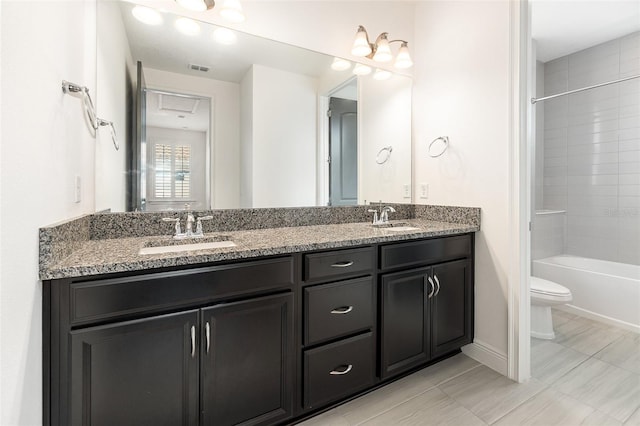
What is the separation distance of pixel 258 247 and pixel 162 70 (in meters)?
1.17

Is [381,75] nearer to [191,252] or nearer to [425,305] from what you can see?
[425,305]

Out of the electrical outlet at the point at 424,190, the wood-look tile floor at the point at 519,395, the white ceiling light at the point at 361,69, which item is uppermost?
the white ceiling light at the point at 361,69

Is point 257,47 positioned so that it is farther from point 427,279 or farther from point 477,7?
point 427,279

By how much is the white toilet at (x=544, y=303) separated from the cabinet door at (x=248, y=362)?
200cm

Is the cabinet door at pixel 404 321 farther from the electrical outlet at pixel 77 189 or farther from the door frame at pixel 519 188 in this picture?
the electrical outlet at pixel 77 189

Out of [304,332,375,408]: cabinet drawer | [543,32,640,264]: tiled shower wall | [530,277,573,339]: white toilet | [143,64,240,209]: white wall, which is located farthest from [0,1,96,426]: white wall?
[543,32,640,264]: tiled shower wall

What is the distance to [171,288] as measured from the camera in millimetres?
1090

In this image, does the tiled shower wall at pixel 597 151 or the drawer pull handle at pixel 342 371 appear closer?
the drawer pull handle at pixel 342 371

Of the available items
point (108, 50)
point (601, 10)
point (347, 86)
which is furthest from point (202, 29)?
point (601, 10)

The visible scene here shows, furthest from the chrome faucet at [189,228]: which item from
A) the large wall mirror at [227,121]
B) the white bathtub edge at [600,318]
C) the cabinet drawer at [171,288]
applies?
the white bathtub edge at [600,318]

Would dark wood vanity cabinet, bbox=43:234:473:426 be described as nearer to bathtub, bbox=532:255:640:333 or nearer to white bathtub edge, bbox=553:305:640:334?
white bathtub edge, bbox=553:305:640:334

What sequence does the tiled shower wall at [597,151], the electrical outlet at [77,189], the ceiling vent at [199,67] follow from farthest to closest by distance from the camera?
the tiled shower wall at [597,151] → the ceiling vent at [199,67] → the electrical outlet at [77,189]

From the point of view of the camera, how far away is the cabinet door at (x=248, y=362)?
117 cm

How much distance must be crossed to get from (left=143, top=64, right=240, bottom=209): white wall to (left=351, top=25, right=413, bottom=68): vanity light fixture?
0.92 meters
